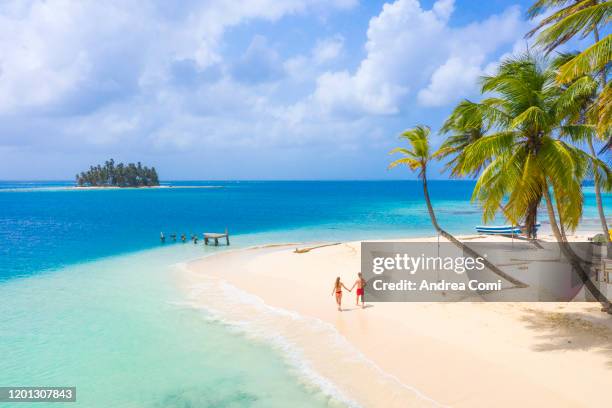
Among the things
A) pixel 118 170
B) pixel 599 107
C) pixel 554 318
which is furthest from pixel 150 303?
pixel 118 170

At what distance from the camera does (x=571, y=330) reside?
450 inches

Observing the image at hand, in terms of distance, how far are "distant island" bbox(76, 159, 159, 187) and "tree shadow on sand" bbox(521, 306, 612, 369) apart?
634 feet

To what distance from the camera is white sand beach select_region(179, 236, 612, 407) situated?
874 cm

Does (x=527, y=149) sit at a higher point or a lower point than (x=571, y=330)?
higher

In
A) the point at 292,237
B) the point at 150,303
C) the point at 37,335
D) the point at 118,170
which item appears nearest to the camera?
the point at 37,335

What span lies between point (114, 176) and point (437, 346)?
642ft

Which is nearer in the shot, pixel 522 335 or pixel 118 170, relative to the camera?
pixel 522 335

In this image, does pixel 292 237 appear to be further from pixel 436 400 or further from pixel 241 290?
pixel 436 400

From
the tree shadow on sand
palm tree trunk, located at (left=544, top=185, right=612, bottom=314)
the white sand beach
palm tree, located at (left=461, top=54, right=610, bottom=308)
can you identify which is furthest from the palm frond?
the tree shadow on sand

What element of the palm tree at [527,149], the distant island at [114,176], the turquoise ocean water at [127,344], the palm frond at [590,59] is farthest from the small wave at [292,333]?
the distant island at [114,176]

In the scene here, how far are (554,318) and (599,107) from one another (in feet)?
24.9

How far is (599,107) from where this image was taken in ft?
28.1

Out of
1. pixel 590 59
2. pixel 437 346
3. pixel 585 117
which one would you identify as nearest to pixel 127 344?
pixel 437 346

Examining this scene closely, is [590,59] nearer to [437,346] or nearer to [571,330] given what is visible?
[571,330]
